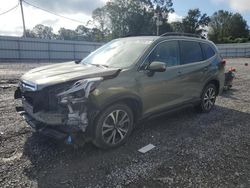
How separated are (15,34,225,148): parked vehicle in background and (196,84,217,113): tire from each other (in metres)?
0.24

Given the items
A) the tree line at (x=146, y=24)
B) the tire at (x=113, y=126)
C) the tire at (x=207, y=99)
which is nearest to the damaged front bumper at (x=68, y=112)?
the tire at (x=113, y=126)

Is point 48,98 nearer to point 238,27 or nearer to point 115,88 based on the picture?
point 115,88

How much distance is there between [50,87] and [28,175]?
1203 mm

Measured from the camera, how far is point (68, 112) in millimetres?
3324

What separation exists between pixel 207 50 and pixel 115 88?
11.2ft

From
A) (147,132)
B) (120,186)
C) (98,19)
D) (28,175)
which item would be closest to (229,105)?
(147,132)

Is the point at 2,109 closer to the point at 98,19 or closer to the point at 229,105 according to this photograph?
the point at 229,105

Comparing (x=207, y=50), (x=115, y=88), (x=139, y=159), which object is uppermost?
(x=207, y=50)

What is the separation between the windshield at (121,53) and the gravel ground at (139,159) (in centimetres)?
142

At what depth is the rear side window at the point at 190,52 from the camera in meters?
5.21

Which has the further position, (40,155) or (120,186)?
(40,155)

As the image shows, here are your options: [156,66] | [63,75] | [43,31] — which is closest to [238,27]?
[43,31]

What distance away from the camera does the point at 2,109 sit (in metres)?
5.72

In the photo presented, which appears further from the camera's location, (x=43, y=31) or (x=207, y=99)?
(x=43, y=31)
